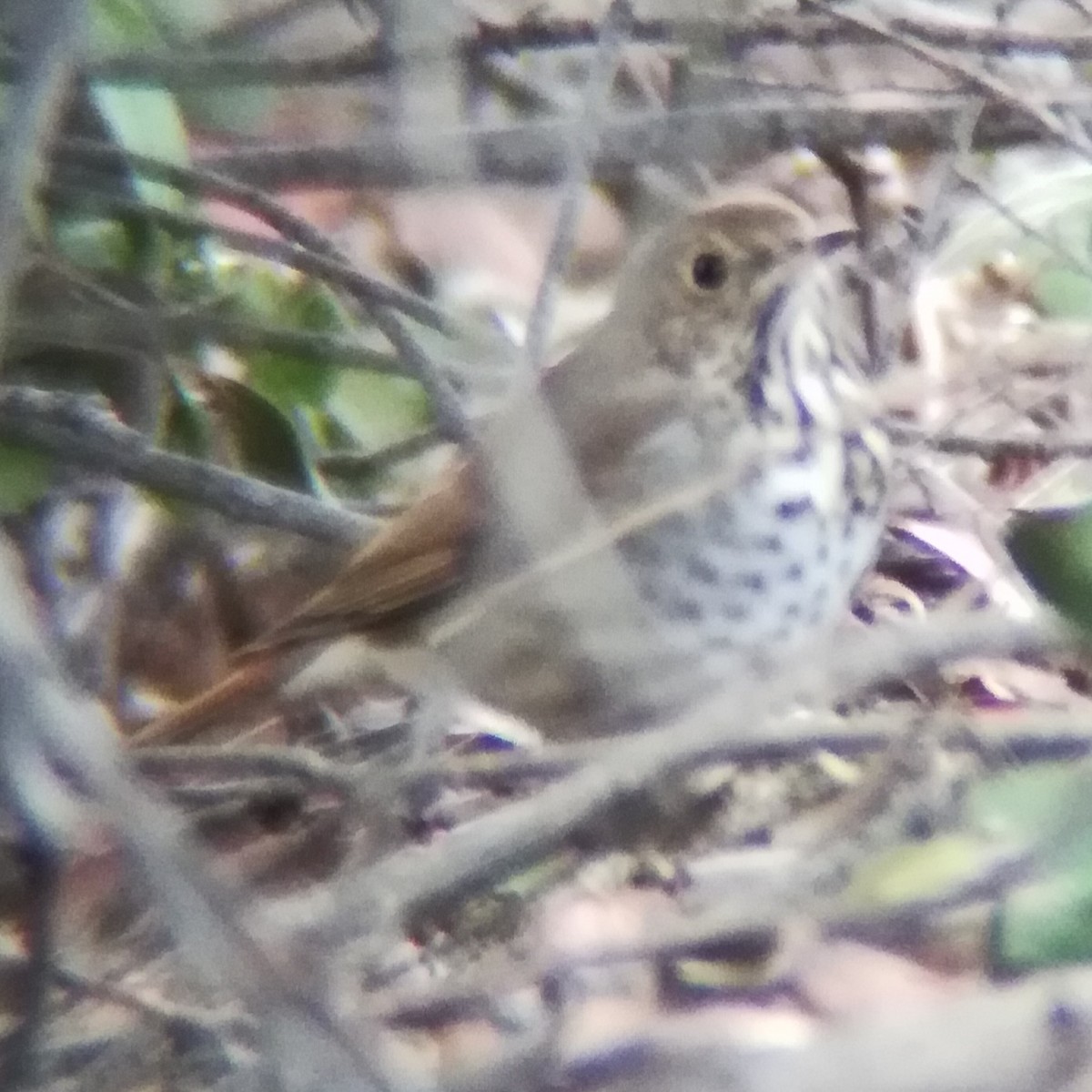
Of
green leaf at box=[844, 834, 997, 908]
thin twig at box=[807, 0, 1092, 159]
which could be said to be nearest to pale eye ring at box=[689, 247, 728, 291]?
thin twig at box=[807, 0, 1092, 159]

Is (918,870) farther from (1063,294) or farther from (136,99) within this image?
(1063,294)

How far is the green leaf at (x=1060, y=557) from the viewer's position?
1.54 ft

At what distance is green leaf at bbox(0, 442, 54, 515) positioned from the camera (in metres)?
1.20

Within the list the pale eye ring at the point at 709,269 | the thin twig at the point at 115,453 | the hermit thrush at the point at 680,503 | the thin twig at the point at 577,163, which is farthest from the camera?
the pale eye ring at the point at 709,269

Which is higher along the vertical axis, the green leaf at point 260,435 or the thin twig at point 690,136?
the thin twig at point 690,136

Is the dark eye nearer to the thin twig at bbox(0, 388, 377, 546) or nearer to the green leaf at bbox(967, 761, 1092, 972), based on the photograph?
the thin twig at bbox(0, 388, 377, 546)

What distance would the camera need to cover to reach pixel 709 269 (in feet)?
4.35

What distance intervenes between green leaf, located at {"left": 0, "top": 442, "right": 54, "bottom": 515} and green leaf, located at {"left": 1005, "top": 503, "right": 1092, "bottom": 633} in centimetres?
88

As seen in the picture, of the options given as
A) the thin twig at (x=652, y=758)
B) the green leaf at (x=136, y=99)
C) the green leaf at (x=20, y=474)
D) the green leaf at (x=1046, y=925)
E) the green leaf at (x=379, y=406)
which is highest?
the green leaf at (x=136, y=99)

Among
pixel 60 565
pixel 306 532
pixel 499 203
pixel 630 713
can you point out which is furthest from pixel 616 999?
pixel 499 203

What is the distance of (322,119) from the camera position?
5.15ft

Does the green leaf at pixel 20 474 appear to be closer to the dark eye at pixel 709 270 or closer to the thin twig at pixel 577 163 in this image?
the thin twig at pixel 577 163

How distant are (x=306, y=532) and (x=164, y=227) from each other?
272 mm

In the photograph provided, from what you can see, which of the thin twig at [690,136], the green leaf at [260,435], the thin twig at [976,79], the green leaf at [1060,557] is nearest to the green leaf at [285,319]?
the green leaf at [260,435]
